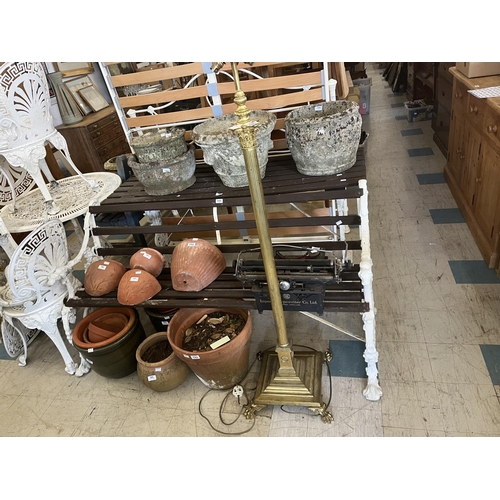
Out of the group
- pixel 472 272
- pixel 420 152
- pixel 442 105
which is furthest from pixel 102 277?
pixel 442 105

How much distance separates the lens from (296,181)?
5.81 ft

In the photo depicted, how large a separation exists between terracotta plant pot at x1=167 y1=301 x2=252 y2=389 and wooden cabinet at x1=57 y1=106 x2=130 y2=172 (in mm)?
2737

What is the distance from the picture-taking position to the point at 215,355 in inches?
66.1

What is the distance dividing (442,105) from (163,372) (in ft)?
12.3

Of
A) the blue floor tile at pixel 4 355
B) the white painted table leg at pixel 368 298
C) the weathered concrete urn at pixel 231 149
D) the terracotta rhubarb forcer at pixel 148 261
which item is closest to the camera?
the white painted table leg at pixel 368 298

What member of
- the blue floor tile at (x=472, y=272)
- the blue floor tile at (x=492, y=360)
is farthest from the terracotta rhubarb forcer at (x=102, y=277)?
the blue floor tile at (x=472, y=272)

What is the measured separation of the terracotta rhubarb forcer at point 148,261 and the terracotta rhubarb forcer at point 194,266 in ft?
0.50

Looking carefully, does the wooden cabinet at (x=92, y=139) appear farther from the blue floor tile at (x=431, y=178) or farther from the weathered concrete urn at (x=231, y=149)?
the blue floor tile at (x=431, y=178)

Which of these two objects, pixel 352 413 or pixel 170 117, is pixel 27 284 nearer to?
pixel 170 117

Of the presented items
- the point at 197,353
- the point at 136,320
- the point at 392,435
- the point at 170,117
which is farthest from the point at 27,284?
the point at 392,435

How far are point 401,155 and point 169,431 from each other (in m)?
3.61

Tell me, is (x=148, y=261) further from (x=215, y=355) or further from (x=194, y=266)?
(x=215, y=355)

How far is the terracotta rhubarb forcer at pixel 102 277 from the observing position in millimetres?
1957

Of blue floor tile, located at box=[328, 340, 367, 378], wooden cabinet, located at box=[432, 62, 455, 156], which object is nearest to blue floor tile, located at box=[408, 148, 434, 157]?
wooden cabinet, located at box=[432, 62, 455, 156]
